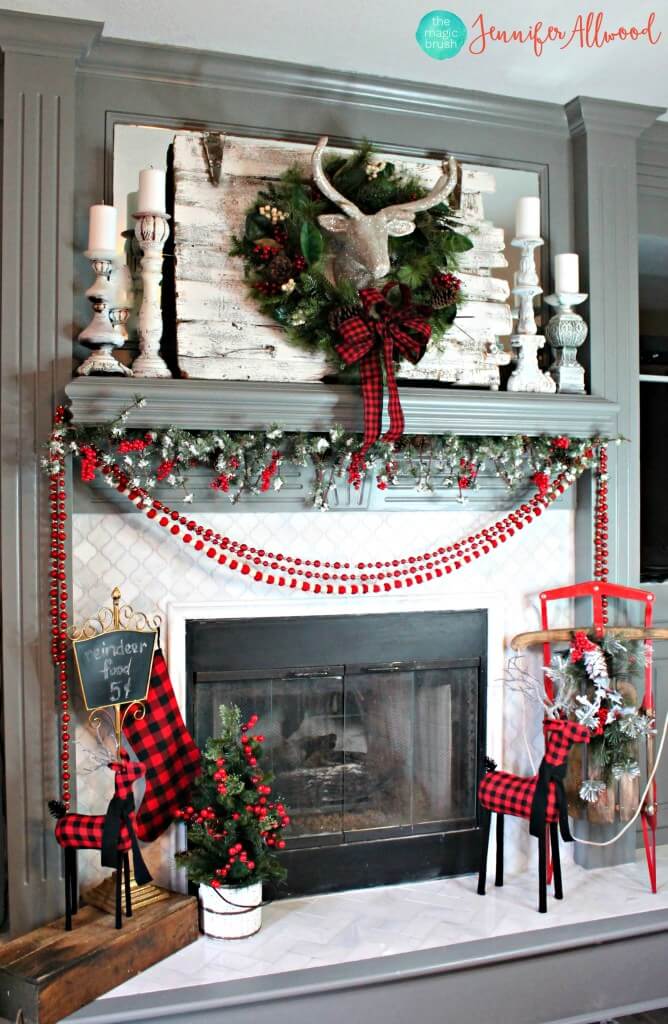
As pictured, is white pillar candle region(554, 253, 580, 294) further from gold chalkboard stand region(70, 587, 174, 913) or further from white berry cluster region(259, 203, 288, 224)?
gold chalkboard stand region(70, 587, 174, 913)

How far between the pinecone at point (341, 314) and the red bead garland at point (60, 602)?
819 mm

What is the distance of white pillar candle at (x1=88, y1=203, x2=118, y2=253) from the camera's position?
2568mm

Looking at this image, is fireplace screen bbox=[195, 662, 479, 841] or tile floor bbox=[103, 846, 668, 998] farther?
fireplace screen bbox=[195, 662, 479, 841]

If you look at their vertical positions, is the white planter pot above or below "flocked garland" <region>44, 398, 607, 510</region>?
below

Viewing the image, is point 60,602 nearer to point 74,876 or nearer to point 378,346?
point 74,876

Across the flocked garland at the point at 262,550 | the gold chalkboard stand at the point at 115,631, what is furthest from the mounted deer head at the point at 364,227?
the gold chalkboard stand at the point at 115,631

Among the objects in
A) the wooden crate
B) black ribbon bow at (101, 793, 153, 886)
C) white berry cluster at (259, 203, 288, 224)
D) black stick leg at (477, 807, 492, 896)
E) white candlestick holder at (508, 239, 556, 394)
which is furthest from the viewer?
white candlestick holder at (508, 239, 556, 394)

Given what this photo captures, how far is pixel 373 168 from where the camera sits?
2.85 metres

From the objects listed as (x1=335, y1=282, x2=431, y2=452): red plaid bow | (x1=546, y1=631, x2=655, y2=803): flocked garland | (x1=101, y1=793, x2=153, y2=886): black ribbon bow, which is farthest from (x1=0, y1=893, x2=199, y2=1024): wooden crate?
(x1=335, y1=282, x2=431, y2=452): red plaid bow

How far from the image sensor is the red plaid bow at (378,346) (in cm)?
271

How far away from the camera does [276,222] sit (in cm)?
277

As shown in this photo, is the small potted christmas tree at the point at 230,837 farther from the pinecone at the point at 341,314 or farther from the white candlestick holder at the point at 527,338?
the white candlestick holder at the point at 527,338

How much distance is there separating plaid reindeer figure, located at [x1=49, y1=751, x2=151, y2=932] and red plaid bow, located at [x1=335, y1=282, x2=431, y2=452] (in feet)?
3.84

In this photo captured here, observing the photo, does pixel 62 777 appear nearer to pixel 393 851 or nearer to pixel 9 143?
pixel 393 851
